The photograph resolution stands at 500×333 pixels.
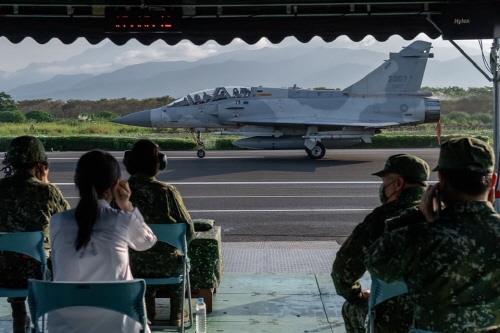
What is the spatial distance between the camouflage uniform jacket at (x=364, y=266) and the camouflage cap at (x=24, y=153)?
2.39 metres

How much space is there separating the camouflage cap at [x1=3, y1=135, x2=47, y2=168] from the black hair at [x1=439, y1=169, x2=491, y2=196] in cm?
314

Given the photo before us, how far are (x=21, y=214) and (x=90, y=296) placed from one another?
198 centimetres

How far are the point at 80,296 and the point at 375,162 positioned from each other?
78.3ft

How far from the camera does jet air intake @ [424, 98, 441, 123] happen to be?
29.1 m

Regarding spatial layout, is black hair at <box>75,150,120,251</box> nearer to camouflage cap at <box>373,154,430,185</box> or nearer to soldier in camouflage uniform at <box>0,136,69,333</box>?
soldier in camouflage uniform at <box>0,136,69,333</box>

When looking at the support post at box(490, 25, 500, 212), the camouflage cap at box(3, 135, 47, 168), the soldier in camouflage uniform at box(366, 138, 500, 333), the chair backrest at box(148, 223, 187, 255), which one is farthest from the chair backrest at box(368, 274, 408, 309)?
the support post at box(490, 25, 500, 212)

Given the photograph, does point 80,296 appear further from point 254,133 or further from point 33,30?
point 254,133

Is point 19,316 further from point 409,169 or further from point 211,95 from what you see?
point 211,95

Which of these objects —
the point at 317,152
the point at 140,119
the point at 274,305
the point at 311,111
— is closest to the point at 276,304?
the point at 274,305

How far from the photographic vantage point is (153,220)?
5547mm

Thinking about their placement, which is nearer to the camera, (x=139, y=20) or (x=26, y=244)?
(x=26, y=244)

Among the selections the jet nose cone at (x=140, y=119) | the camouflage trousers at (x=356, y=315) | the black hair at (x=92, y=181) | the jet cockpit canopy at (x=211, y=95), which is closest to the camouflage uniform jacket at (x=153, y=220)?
the black hair at (x=92, y=181)

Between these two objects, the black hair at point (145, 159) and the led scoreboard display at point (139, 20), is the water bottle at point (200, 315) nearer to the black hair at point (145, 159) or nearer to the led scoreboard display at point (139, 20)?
the black hair at point (145, 159)

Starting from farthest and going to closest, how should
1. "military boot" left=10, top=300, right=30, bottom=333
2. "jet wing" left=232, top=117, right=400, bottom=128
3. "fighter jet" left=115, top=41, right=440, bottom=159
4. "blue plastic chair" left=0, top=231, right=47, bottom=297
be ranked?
"fighter jet" left=115, top=41, right=440, bottom=159 < "jet wing" left=232, top=117, right=400, bottom=128 < "military boot" left=10, top=300, right=30, bottom=333 < "blue plastic chair" left=0, top=231, right=47, bottom=297
